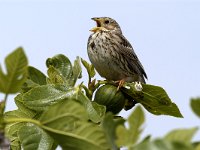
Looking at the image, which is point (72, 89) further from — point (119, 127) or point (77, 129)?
point (119, 127)

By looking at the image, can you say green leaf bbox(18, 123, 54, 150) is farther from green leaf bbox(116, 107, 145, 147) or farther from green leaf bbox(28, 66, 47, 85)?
green leaf bbox(116, 107, 145, 147)

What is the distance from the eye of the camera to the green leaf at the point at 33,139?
1.94m

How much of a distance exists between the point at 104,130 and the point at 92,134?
0.12m

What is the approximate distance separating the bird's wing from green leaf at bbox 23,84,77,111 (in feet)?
11.6

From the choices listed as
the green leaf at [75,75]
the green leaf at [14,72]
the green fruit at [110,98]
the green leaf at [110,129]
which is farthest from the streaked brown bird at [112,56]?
the green leaf at [110,129]

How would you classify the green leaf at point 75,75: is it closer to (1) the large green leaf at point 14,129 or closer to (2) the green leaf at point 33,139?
(1) the large green leaf at point 14,129

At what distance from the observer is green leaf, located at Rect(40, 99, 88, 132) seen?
1155mm

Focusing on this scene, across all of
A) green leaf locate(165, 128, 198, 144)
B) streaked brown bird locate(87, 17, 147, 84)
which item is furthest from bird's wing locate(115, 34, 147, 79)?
green leaf locate(165, 128, 198, 144)

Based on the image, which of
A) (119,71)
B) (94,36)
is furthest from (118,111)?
(94,36)

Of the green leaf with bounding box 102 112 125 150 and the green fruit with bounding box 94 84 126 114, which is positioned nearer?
the green leaf with bounding box 102 112 125 150

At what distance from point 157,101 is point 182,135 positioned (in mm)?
2190

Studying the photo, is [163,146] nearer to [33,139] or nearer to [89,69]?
[33,139]

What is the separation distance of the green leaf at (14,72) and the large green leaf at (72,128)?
12 centimetres

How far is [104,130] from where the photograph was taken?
1.06 metres
